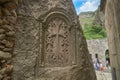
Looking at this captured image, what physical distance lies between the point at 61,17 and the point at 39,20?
19.3 inches

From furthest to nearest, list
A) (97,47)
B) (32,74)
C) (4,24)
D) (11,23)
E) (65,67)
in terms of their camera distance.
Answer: (97,47), (65,67), (32,74), (11,23), (4,24)

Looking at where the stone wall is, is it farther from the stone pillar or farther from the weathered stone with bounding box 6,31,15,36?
the weathered stone with bounding box 6,31,15,36

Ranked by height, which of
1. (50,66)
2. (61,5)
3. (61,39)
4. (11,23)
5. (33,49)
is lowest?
(50,66)

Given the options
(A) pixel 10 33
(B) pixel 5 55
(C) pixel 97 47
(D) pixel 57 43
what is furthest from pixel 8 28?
(C) pixel 97 47

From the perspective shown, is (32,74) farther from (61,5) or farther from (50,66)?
(61,5)

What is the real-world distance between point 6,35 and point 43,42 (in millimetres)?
781

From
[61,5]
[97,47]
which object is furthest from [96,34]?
[61,5]

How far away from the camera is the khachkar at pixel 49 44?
2.67 metres

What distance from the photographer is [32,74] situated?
2645mm

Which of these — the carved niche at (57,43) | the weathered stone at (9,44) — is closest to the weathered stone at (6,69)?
the weathered stone at (9,44)

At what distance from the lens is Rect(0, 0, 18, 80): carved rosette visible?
2.20 m

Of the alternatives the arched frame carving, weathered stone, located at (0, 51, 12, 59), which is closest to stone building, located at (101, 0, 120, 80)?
the arched frame carving

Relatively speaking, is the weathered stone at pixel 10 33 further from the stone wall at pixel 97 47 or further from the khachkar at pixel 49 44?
the stone wall at pixel 97 47

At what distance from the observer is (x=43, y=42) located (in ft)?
9.37
